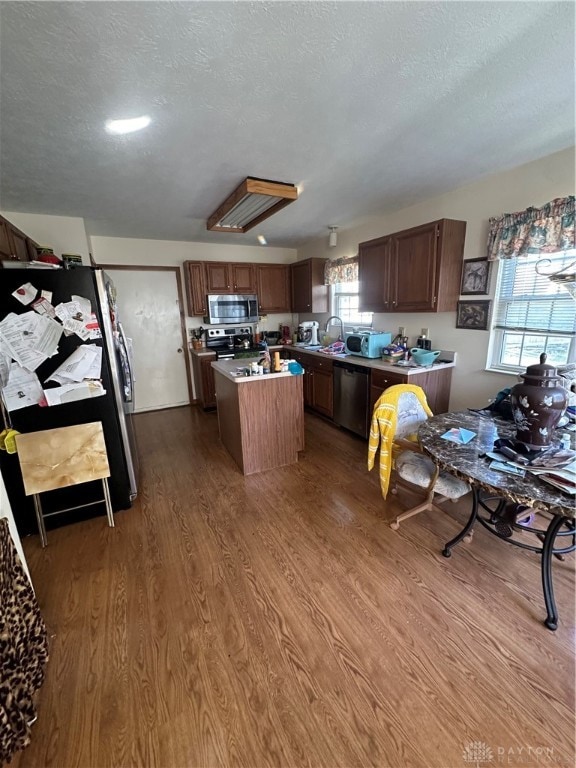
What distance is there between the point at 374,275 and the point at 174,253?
2.96 meters

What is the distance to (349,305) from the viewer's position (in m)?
4.38

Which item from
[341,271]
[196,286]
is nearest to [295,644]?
[341,271]

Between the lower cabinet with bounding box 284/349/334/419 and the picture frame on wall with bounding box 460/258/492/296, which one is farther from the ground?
the picture frame on wall with bounding box 460/258/492/296

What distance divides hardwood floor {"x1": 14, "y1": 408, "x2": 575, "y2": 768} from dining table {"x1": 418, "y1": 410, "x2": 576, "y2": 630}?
19 centimetres

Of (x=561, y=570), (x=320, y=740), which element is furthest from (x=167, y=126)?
(x=561, y=570)

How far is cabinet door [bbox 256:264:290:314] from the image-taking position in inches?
196

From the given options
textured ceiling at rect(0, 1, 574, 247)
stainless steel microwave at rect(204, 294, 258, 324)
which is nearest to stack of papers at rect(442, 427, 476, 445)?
textured ceiling at rect(0, 1, 574, 247)

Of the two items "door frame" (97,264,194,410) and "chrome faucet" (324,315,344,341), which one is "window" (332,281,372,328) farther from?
"door frame" (97,264,194,410)

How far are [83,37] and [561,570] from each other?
11.0 ft

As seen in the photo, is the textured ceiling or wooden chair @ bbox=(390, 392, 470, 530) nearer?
the textured ceiling

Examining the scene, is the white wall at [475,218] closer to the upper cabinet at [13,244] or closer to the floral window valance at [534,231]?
the floral window valance at [534,231]

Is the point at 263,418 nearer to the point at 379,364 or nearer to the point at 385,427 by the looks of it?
the point at 385,427

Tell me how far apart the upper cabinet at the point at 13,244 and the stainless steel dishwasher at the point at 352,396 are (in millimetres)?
3143

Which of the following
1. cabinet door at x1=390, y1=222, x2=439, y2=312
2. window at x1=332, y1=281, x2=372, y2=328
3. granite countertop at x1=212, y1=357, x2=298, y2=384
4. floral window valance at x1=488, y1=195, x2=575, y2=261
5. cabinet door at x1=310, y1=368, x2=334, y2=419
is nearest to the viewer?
floral window valance at x1=488, y1=195, x2=575, y2=261
